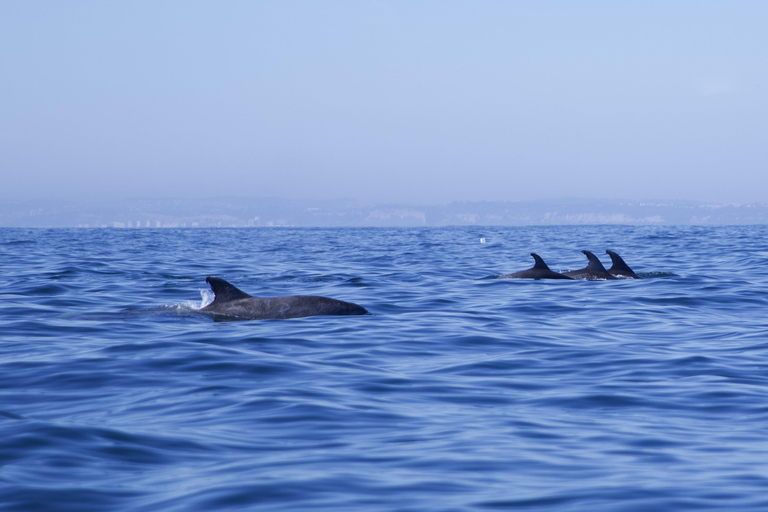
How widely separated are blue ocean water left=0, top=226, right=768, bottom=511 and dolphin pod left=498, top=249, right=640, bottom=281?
13.6 ft

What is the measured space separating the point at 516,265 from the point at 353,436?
80.7 ft

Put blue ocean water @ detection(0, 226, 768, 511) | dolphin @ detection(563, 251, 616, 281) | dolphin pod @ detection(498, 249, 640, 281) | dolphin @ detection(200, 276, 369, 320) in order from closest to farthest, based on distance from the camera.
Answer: blue ocean water @ detection(0, 226, 768, 511)
dolphin @ detection(200, 276, 369, 320)
dolphin pod @ detection(498, 249, 640, 281)
dolphin @ detection(563, 251, 616, 281)

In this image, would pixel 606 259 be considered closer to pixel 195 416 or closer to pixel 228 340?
pixel 228 340

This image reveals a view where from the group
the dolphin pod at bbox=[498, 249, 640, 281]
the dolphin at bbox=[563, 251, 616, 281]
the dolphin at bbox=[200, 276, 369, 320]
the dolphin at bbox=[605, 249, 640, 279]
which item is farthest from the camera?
the dolphin at bbox=[605, 249, 640, 279]

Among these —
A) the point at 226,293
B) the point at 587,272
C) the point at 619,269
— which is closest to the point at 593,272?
the point at 587,272

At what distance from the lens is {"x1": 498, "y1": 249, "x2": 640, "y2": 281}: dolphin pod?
22.0 m

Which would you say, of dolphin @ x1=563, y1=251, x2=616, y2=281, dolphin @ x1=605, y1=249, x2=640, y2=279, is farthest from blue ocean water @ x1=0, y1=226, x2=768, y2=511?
dolphin @ x1=605, y1=249, x2=640, y2=279

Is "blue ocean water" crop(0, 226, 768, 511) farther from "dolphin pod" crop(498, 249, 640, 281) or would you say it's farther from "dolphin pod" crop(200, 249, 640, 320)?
"dolphin pod" crop(498, 249, 640, 281)

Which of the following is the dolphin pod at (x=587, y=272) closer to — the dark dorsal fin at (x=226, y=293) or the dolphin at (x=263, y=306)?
the dolphin at (x=263, y=306)

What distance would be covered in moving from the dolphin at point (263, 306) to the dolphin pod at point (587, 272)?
25.5ft

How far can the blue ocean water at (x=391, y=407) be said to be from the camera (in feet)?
18.9

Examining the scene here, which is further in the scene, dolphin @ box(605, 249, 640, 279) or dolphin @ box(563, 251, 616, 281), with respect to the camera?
dolphin @ box(605, 249, 640, 279)

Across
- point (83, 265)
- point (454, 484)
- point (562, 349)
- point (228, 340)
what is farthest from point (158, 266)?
point (454, 484)

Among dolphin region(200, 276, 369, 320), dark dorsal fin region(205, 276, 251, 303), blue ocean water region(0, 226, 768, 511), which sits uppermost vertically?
dark dorsal fin region(205, 276, 251, 303)
